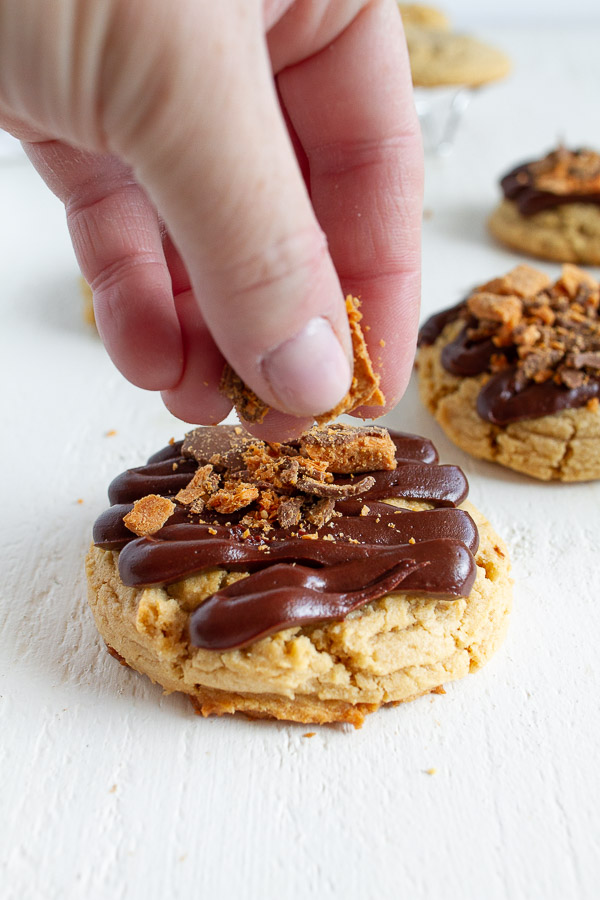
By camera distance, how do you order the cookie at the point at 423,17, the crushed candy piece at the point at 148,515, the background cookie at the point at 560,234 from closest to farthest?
the crushed candy piece at the point at 148,515, the background cookie at the point at 560,234, the cookie at the point at 423,17

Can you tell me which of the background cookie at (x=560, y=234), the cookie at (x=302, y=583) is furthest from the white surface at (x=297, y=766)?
the background cookie at (x=560, y=234)

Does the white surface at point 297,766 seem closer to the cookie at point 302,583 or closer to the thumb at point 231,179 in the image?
the cookie at point 302,583

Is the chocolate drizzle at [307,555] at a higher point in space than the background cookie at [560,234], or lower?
higher

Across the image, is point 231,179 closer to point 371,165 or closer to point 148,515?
point 371,165

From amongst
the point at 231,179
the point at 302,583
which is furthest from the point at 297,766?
the point at 231,179

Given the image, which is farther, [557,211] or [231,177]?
[557,211]

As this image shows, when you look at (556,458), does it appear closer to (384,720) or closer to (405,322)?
(405,322)
